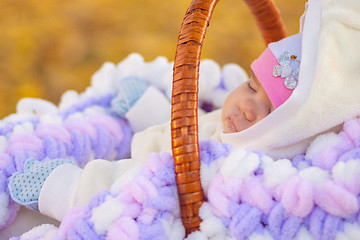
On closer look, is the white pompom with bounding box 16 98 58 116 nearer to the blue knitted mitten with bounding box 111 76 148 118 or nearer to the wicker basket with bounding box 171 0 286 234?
the blue knitted mitten with bounding box 111 76 148 118

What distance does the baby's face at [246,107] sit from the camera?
77 centimetres

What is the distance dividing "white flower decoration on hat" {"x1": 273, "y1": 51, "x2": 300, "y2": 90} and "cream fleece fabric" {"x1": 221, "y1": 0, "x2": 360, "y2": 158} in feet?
0.10

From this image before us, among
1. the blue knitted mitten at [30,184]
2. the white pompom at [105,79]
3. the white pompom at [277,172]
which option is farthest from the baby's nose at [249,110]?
the white pompom at [105,79]

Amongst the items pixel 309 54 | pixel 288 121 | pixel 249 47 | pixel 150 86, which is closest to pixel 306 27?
pixel 309 54

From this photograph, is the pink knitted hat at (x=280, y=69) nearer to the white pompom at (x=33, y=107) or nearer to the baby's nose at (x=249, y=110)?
the baby's nose at (x=249, y=110)

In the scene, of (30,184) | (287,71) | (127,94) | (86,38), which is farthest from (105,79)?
(86,38)

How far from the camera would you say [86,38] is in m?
2.03

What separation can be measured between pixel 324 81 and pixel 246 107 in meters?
0.15

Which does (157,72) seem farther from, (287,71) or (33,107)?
(287,71)

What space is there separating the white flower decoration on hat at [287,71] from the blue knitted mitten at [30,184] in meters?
0.43

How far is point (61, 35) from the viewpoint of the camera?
6.55 feet

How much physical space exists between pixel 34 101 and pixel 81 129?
0.21 metres

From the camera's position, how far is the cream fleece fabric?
2.21 ft

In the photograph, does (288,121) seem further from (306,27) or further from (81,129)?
(81,129)
